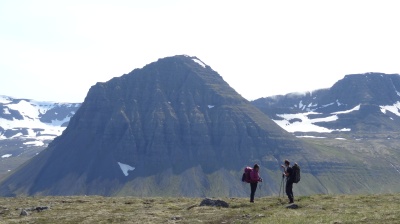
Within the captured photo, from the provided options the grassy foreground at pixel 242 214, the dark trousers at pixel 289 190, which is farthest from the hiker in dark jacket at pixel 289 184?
the grassy foreground at pixel 242 214

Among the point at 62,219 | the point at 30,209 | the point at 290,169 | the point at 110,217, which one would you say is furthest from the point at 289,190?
the point at 30,209

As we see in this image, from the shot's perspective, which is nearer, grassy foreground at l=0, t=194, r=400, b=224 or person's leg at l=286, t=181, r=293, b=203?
grassy foreground at l=0, t=194, r=400, b=224

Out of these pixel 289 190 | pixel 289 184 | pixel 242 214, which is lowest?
pixel 242 214

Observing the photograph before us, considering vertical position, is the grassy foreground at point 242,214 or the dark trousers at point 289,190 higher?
the dark trousers at point 289,190

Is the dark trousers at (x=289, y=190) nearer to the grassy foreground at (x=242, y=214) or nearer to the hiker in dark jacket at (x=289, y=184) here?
the hiker in dark jacket at (x=289, y=184)

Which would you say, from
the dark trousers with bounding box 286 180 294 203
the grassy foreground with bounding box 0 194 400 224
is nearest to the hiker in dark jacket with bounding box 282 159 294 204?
the dark trousers with bounding box 286 180 294 203

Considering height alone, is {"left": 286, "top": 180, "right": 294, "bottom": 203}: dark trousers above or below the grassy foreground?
above

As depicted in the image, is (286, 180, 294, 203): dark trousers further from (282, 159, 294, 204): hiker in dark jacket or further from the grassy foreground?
the grassy foreground

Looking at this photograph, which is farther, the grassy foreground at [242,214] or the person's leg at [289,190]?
the person's leg at [289,190]

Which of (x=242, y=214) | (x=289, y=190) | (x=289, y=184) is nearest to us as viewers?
(x=242, y=214)

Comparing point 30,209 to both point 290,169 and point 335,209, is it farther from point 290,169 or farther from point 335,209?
point 335,209

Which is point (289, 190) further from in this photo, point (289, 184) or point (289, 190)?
point (289, 184)

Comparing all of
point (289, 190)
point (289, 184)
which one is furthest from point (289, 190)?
point (289, 184)

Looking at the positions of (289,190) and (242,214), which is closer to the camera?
(242,214)
